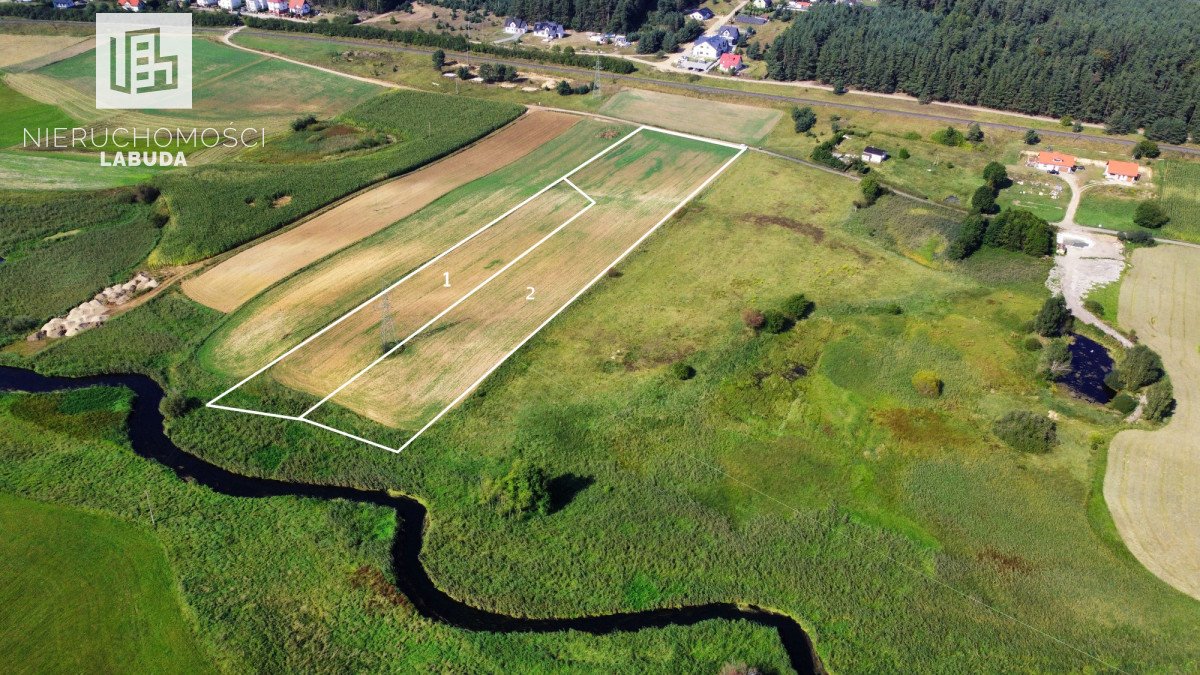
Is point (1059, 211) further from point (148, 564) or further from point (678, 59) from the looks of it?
point (148, 564)

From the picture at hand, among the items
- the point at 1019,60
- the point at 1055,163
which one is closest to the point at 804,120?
the point at 1055,163

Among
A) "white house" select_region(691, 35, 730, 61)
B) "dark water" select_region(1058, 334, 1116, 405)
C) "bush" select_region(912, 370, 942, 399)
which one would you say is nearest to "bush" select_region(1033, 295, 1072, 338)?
"dark water" select_region(1058, 334, 1116, 405)

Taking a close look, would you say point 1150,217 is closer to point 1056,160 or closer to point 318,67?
point 1056,160

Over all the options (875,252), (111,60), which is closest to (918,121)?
(875,252)

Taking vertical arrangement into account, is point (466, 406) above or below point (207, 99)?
below

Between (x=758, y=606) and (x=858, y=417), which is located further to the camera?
(x=858, y=417)

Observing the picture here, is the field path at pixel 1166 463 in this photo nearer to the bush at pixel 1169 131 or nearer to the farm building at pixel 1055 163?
the farm building at pixel 1055 163
